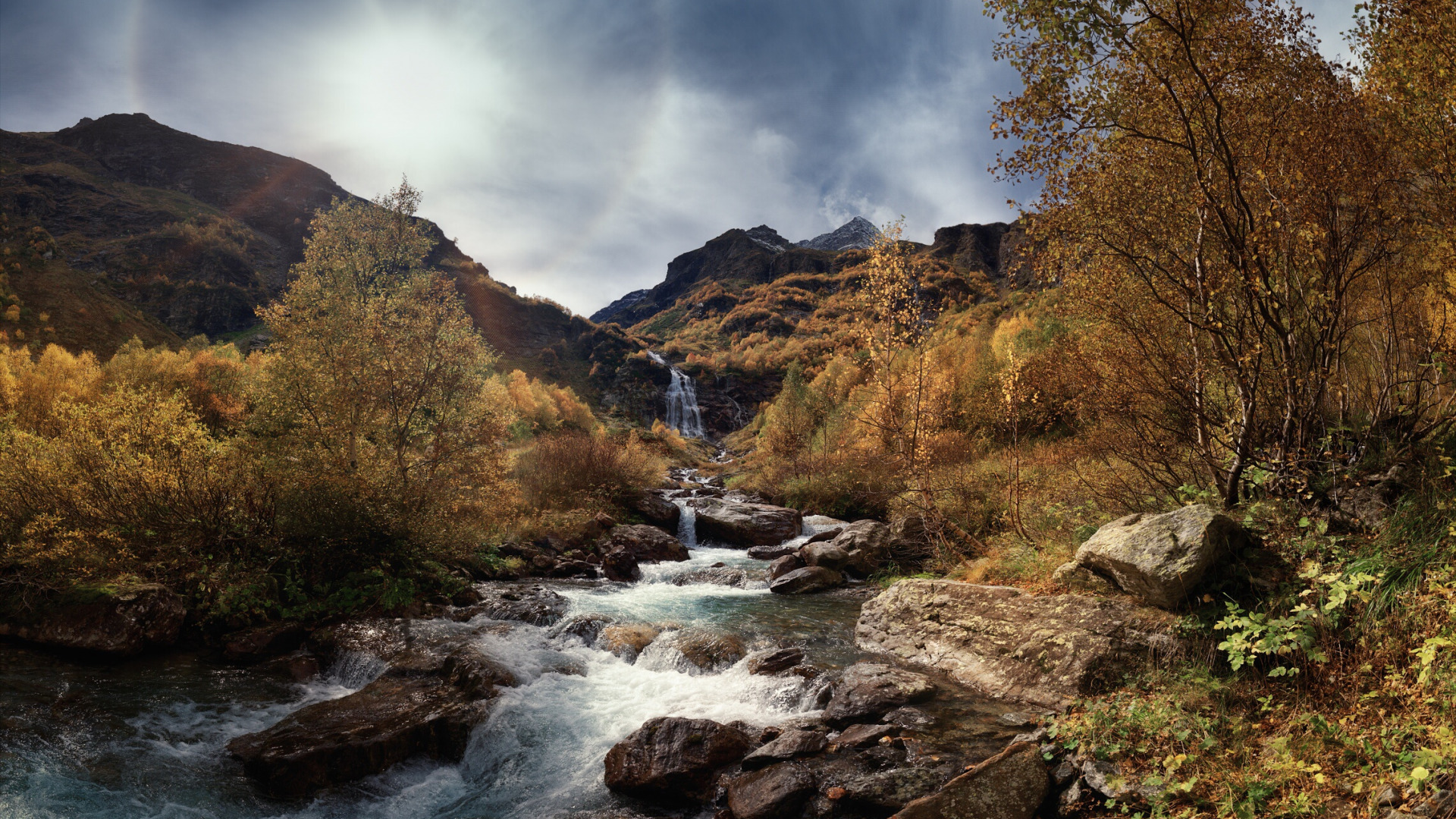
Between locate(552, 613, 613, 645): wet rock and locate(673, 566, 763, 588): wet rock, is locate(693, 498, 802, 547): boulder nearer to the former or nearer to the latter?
locate(673, 566, 763, 588): wet rock

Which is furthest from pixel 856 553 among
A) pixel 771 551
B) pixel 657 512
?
pixel 657 512

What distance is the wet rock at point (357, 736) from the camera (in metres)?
6.54

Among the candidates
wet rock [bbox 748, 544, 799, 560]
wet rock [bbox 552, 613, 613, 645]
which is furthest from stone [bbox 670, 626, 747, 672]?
wet rock [bbox 748, 544, 799, 560]

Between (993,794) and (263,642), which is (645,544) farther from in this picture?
(993,794)

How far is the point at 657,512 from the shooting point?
2662 centimetres

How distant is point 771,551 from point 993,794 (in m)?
16.1

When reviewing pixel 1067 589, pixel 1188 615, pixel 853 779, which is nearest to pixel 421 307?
pixel 853 779

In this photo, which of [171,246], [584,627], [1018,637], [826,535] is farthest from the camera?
[171,246]

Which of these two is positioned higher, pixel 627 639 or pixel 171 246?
pixel 171 246

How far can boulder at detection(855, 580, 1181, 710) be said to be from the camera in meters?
6.79

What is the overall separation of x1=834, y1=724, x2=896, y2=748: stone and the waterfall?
7762 cm

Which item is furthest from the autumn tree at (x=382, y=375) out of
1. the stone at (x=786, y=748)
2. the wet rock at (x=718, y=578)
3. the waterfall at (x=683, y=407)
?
the waterfall at (x=683, y=407)

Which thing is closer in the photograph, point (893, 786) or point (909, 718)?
point (893, 786)

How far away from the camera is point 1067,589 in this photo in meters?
8.29
